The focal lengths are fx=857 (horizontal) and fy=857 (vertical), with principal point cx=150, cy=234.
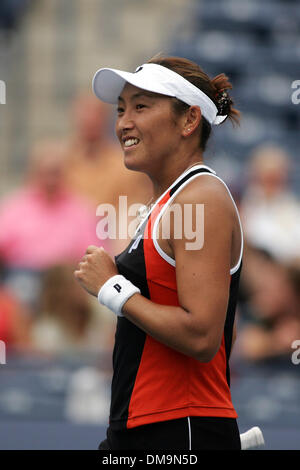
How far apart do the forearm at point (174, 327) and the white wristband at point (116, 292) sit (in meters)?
0.03

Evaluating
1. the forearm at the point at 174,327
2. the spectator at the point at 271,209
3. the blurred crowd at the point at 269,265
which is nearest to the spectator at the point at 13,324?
the blurred crowd at the point at 269,265

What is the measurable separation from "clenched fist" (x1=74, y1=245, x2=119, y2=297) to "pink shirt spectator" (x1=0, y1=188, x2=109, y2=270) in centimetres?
296

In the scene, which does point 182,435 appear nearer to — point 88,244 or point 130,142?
point 130,142

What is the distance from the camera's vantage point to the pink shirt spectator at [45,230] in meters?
5.43

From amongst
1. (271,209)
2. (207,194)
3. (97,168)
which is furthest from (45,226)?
(207,194)

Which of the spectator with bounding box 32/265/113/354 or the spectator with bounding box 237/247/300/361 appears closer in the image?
the spectator with bounding box 237/247/300/361

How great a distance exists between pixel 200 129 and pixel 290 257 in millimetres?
3128

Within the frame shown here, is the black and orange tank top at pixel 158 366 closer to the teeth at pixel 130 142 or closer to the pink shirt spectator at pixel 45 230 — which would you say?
the teeth at pixel 130 142

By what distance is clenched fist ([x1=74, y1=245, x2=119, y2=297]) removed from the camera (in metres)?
2.30

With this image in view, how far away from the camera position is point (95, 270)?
7.62 feet

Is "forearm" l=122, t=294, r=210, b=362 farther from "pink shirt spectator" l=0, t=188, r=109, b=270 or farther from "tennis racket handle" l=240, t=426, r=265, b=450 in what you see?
"pink shirt spectator" l=0, t=188, r=109, b=270

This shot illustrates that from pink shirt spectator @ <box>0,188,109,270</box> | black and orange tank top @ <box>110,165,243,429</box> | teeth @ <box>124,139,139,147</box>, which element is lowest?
black and orange tank top @ <box>110,165,243,429</box>

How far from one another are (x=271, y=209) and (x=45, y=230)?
1618 millimetres

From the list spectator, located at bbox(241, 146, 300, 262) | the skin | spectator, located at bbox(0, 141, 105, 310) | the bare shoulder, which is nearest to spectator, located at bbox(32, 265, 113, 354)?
spectator, located at bbox(0, 141, 105, 310)
